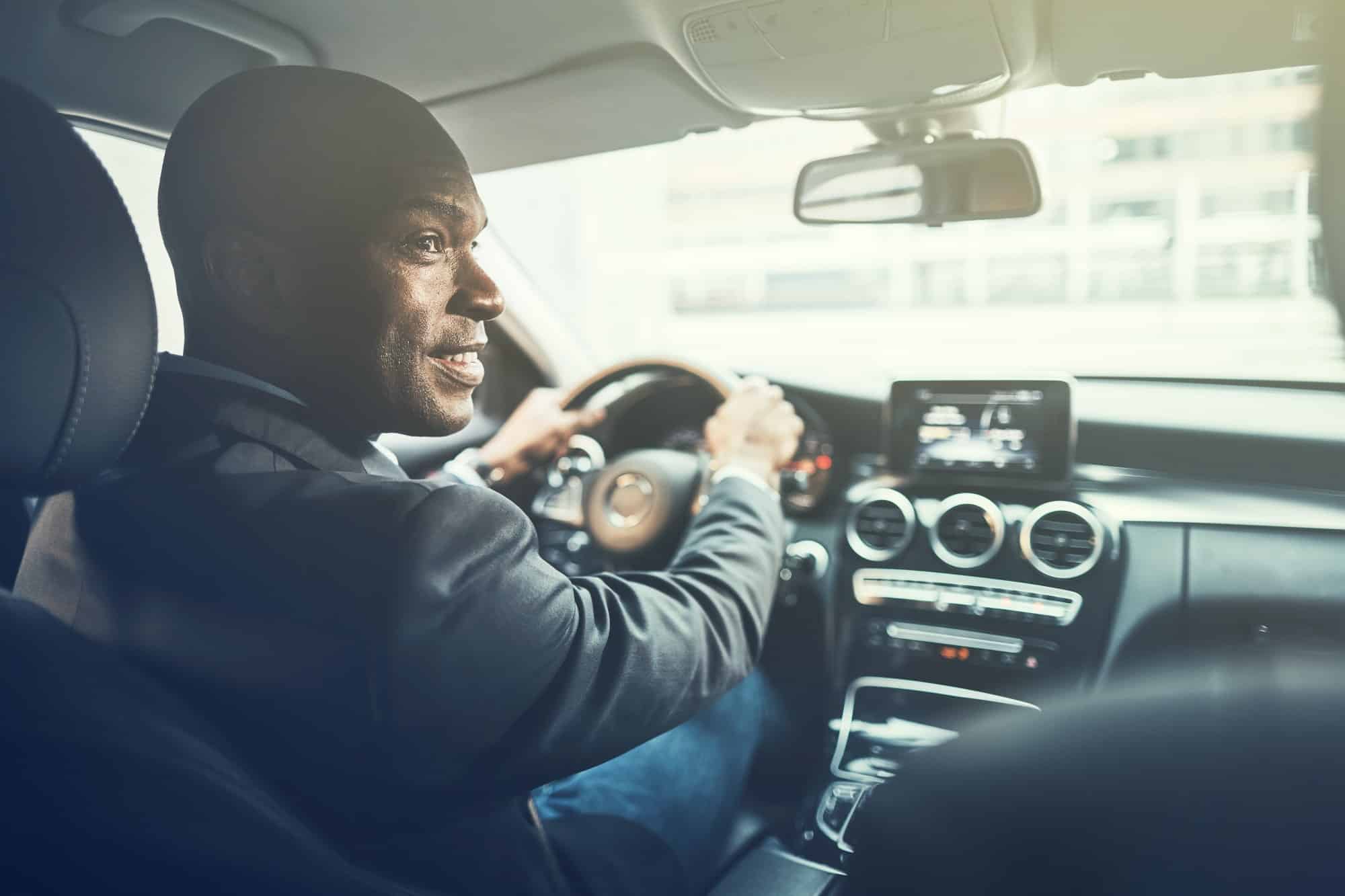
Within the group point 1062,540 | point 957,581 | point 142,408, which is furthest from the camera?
point 957,581

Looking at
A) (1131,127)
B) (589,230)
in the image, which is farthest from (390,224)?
(1131,127)

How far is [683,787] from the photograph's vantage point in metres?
2.28

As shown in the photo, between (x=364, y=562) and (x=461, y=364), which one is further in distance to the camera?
(x=461, y=364)

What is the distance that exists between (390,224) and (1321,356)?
2579 mm

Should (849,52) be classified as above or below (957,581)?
above

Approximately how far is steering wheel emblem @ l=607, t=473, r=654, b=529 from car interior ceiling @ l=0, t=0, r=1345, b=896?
16 cm

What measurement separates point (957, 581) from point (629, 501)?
0.92 metres

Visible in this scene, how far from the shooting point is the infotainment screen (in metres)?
2.72

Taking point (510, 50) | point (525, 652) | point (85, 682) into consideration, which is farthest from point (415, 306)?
point (510, 50)

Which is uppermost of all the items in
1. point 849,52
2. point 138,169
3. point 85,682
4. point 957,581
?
point 849,52

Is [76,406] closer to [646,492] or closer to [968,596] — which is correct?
[646,492]

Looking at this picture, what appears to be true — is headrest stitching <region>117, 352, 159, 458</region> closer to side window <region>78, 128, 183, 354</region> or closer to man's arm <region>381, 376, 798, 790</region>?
man's arm <region>381, 376, 798, 790</region>

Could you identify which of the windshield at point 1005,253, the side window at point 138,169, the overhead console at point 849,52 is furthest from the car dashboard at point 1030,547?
the side window at point 138,169

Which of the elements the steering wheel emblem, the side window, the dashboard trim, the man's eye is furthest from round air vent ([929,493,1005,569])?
the side window
